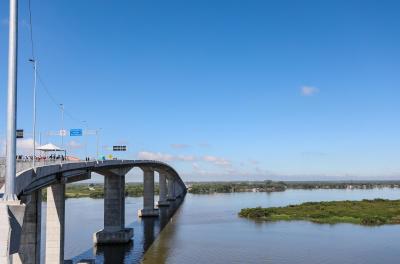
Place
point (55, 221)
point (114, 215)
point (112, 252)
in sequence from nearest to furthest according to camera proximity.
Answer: point (55, 221) < point (112, 252) < point (114, 215)

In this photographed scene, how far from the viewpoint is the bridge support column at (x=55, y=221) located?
45094 millimetres

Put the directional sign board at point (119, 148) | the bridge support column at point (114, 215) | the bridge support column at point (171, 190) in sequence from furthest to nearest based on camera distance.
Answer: the bridge support column at point (171, 190) → the directional sign board at point (119, 148) → the bridge support column at point (114, 215)

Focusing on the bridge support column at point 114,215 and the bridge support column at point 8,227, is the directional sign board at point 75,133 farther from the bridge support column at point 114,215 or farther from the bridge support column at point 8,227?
the bridge support column at point 8,227

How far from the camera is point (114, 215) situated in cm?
6900

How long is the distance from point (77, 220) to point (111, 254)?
140ft

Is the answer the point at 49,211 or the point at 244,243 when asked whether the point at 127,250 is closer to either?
the point at 244,243

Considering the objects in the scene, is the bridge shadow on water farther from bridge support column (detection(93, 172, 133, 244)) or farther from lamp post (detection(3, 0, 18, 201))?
lamp post (detection(3, 0, 18, 201))

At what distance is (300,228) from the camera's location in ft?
271

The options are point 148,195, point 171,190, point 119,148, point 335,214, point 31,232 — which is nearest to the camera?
point 31,232

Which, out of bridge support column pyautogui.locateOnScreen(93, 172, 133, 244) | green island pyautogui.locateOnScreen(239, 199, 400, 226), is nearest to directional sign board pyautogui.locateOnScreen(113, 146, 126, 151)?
bridge support column pyautogui.locateOnScreen(93, 172, 133, 244)

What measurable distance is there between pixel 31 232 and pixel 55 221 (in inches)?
420

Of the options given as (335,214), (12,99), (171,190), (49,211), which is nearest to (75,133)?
(49,211)

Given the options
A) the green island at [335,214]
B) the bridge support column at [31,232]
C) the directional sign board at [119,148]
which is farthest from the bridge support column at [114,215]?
the green island at [335,214]

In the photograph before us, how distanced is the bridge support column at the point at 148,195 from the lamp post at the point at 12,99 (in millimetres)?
92883
